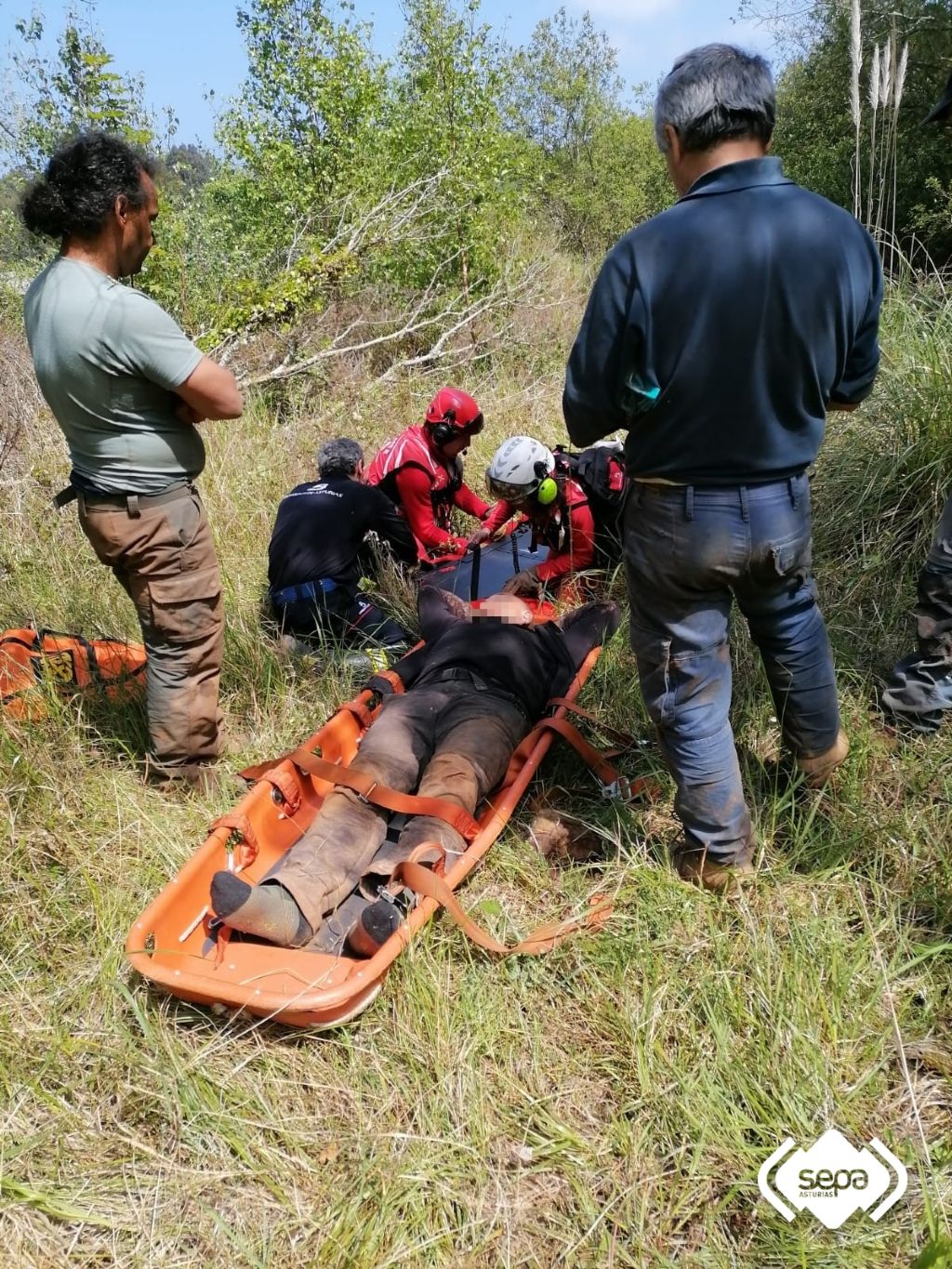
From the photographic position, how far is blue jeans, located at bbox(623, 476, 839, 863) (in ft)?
7.11

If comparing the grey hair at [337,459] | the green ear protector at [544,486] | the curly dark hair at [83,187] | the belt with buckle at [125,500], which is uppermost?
the curly dark hair at [83,187]

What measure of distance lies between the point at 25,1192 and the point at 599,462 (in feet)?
13.4

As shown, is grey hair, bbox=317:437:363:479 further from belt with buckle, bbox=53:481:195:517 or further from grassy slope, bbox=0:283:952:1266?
grassy slope, bbox=0:283:952:1266

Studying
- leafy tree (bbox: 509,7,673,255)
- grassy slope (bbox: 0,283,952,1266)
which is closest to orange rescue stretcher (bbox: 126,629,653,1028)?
grassy slope (bbox: 0,283,952,1266)

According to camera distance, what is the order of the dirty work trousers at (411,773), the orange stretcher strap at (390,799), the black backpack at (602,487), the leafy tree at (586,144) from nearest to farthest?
1. the dirty work trousers at (411,773)
2. the orange stretcher strap at (390,799)
3. the black backpack at (602,487)
4. the leafy tree at (586,144)

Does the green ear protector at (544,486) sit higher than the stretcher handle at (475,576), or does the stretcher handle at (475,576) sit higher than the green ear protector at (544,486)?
the green ear protector at (544,486)

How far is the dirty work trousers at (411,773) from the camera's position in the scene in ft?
8.57

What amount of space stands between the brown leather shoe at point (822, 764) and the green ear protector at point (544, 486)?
216 cm

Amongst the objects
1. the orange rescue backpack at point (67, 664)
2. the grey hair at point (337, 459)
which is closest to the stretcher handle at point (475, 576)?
the grey hair at point (337, 459)

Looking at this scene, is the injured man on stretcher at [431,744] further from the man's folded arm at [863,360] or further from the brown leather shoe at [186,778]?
the man's folded arm at [863,360]

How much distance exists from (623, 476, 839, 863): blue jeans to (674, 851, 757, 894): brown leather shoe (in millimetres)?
25

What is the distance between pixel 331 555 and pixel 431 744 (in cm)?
158

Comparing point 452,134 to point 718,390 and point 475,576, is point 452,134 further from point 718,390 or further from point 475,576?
point 718,390

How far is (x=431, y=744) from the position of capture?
10.7ft
